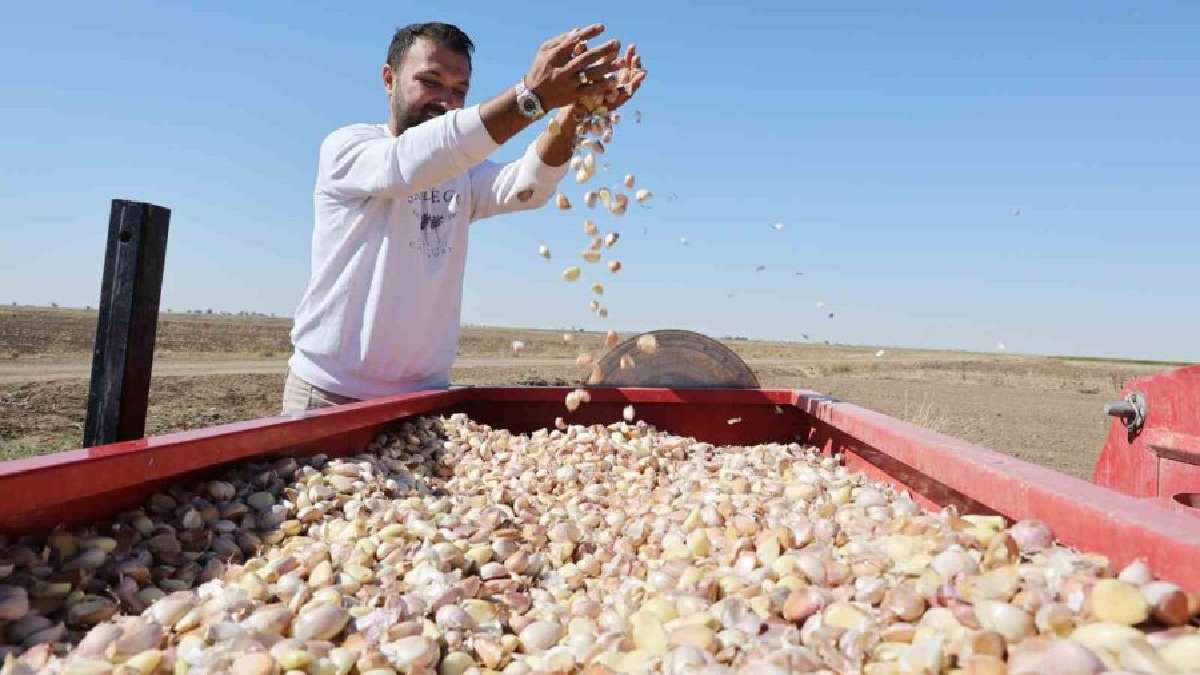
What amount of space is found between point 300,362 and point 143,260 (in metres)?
0.66

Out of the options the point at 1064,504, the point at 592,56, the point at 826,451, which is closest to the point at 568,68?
the point at 592,56

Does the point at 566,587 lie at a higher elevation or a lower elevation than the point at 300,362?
lower

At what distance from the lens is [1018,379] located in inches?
1121

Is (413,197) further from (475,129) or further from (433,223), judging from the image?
(475,129)

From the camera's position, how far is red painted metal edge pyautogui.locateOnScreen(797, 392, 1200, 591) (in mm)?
1185

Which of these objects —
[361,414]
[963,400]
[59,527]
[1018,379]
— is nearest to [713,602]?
[59,527]

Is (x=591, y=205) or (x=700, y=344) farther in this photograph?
(x=700, y=344)

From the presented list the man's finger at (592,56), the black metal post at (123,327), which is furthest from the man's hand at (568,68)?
the black metal post at (123,327)

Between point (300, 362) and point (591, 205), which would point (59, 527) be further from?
point (591, 205)

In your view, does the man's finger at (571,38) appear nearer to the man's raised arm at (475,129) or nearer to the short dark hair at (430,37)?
Result: the man's raised arm at (475,129)

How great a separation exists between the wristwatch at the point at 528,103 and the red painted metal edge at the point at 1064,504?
4.78 feet

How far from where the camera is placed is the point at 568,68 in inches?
101

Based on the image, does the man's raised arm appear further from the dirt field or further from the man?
the dirt field

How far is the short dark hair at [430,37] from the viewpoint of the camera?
3088 mm
